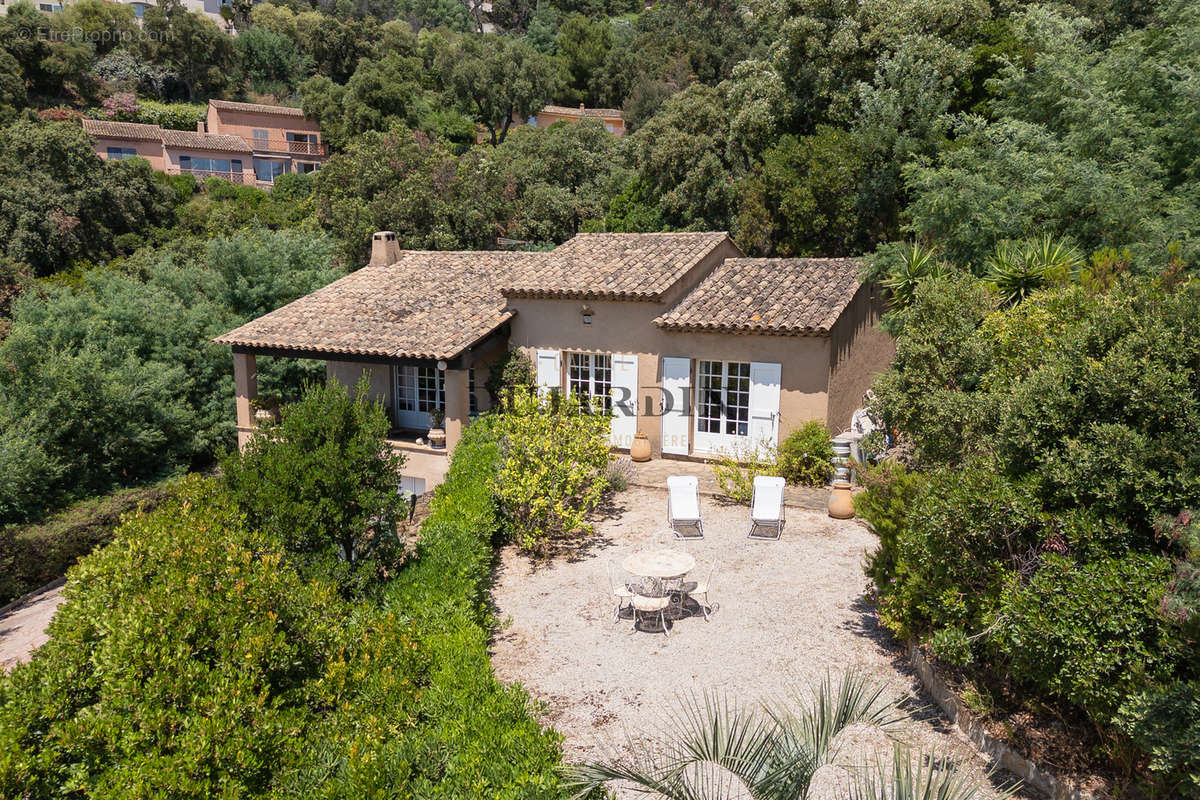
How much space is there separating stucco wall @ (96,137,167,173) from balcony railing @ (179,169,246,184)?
134 centimetres

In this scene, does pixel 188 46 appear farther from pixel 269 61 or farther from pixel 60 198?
pixel 60 198

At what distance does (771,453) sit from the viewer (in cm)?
1631

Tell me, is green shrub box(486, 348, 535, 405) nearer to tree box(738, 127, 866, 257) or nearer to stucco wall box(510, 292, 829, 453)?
stucco wall box(510, 292, 829, 453)

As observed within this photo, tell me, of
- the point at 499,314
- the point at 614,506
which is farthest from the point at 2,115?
the point at 614,506

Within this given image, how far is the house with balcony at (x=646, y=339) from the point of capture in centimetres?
1644

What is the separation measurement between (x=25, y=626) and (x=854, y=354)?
17.7m

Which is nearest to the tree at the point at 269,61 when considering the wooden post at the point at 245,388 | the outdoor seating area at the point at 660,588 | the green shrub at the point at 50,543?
the wooden post at the point at 245,388

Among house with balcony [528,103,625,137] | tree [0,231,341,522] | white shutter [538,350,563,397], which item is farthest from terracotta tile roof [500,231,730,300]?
house with balcony [528,103,625,137]

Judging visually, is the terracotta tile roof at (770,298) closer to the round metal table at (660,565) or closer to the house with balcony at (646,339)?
the house with balcony at (646,339)

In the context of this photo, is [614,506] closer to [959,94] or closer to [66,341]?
[66,341]

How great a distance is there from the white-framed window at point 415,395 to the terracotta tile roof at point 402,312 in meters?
1.87

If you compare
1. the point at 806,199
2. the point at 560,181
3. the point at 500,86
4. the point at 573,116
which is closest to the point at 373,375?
the point at 806,199

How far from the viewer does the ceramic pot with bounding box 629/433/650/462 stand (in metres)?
17.5

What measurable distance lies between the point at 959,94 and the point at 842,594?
20.6 m
